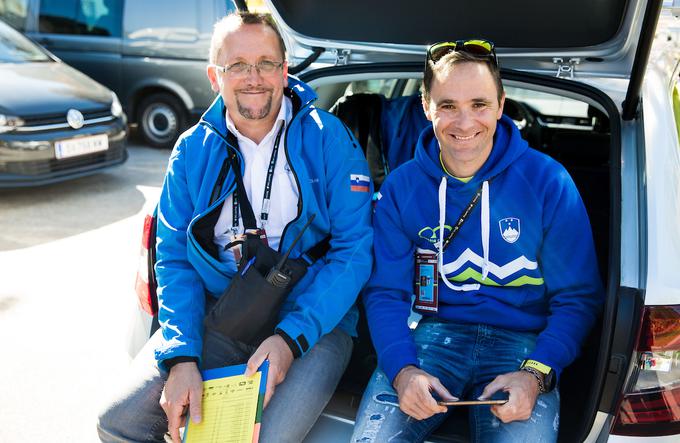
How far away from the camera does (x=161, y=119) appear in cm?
797

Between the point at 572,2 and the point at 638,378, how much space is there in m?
1.46

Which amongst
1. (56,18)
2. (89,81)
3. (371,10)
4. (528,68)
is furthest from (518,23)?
(56,18)

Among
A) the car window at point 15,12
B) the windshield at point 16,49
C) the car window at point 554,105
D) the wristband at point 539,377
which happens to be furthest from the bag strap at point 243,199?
the car window at point 15,12

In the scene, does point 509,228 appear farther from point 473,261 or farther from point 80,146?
point 80,146

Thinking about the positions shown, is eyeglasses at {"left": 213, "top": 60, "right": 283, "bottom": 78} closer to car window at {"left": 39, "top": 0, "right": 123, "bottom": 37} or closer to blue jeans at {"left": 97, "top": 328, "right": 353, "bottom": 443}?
blue jeans at {"left": 97, "top": 328, "right": 353, "bottom": 443}

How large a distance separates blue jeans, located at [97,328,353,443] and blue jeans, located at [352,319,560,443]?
141 millimetres

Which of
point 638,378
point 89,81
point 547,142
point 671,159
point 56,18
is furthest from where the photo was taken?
point 56,18

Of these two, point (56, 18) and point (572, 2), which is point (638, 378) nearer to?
point (572, 2)

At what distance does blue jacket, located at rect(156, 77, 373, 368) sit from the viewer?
1994 mm

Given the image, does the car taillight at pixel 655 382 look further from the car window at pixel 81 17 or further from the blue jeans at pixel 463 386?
the car window at pixel 81 17

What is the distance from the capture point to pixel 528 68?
264 cm

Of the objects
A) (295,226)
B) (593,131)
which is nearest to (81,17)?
(593,131)

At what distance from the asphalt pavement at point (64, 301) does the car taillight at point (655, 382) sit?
4.91 feet

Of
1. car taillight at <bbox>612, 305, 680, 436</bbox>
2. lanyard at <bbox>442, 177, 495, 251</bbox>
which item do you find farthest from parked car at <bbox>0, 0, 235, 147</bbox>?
car taillight at <bbox>612, 305, 680, 436</bbox>
